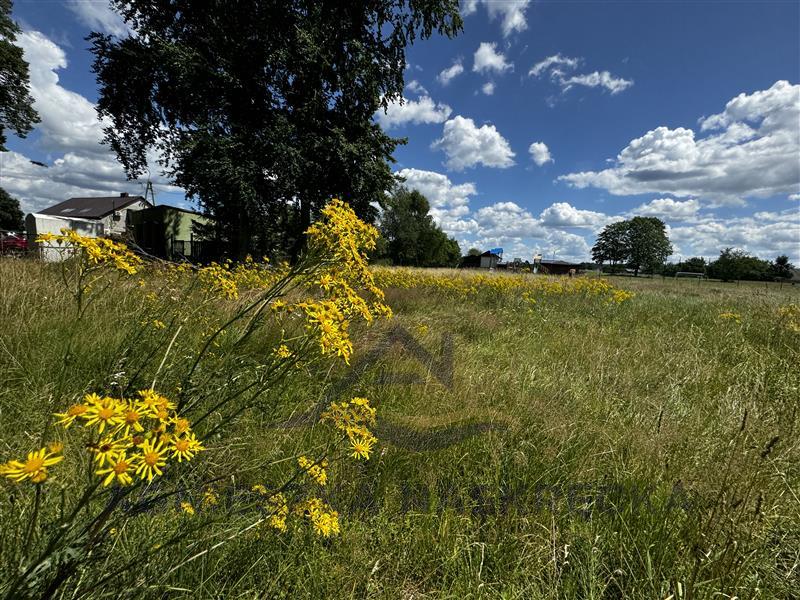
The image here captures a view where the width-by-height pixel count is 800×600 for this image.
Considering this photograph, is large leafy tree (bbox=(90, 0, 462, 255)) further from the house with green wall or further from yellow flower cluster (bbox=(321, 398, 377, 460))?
yellow flower cluster (bbox=(321, 398, 377, 460))

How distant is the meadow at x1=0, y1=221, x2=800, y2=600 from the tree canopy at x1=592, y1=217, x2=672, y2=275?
80.2 meters

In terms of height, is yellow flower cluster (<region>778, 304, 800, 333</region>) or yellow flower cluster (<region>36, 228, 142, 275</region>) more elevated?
yellow flower cluster (<region>36, 228, 142, 275</region>)

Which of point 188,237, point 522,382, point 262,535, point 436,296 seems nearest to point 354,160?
point 436,296

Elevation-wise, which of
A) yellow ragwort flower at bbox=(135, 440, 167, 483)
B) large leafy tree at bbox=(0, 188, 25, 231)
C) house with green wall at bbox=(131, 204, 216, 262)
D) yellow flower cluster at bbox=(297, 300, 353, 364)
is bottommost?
yellow ragwort flower at bbox=(135, 440, 167, 483)

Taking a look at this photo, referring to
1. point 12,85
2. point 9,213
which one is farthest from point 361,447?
point 9,213

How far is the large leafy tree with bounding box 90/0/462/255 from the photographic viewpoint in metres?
12.9

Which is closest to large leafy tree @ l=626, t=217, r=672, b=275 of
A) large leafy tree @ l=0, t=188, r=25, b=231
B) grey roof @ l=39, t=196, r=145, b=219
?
grey roof @ l=39, t=196, r=145, b=219

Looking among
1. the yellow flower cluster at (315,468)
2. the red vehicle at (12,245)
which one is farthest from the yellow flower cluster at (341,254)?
the red vehicle at (12,245)

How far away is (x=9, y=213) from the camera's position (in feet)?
168

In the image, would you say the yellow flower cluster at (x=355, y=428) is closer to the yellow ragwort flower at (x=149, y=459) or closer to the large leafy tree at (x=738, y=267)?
the yellow ragwort flower at (x=149, y=459)

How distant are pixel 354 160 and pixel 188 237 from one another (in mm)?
21847

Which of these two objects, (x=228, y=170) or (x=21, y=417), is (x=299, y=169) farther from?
(x=21, y=417)

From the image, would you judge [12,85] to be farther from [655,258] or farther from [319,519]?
[655,258]

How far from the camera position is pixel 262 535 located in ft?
4.95
